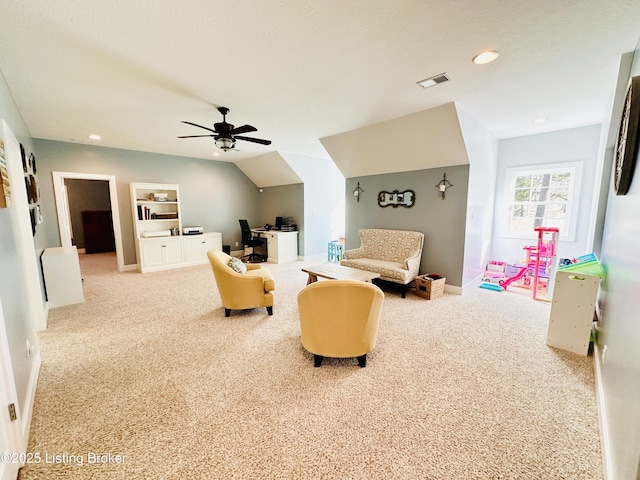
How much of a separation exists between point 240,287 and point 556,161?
5.73 metres

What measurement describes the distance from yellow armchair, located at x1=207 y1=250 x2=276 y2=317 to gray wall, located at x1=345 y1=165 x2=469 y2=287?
2856 millimetres

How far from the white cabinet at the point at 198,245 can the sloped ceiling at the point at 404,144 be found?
12.4 ft

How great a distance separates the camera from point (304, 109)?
3381 millimetres

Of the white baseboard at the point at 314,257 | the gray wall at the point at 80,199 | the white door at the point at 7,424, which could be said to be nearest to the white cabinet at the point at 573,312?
the white door at the point at 7,424

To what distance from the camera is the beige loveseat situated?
4105 millimetres

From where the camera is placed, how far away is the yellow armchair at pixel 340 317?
6.65 feet

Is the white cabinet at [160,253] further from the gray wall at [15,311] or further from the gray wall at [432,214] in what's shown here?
the gray wall at [432,214]

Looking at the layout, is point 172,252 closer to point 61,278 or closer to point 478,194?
point 61,278

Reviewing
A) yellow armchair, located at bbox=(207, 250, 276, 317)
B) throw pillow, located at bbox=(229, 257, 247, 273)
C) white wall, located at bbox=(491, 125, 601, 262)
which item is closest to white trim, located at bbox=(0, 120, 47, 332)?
yellow armchair, located at bbox=(207, 250, 276, 317)

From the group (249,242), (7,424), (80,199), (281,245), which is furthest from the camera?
(80,199)

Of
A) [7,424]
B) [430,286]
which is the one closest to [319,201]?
[430,286]

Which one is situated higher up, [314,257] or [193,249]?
[193,249]

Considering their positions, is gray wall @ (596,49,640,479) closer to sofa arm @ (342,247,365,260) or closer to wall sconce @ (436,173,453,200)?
wall sconce @ (436,173,453,200)

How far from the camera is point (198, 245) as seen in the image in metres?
6.34
